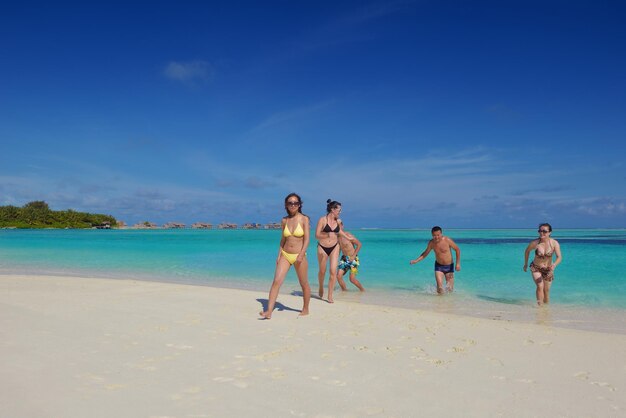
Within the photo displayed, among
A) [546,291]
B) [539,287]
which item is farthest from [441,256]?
[546,291]

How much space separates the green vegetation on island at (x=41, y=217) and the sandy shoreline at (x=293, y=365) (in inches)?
4145

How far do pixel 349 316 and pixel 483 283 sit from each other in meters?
7.68

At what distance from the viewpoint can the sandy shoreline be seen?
11.3ft

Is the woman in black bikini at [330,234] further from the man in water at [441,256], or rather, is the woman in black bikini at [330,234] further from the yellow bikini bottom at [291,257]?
the man in water at [441,256]

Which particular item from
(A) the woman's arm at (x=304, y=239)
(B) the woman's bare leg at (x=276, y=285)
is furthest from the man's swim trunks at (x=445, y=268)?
(B) the woman's bare leg at (x=276, y=285)

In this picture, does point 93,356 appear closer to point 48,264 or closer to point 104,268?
point 104,268

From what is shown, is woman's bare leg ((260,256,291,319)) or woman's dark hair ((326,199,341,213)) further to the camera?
woman's dark hair ((326,199,341,213))

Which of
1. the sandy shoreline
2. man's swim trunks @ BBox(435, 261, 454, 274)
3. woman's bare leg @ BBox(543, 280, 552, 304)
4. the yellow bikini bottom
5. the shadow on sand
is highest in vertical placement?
the yellow bikini bottom

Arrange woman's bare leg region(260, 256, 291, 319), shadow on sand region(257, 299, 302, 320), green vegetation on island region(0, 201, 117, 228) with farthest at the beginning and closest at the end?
1. green vegetation on island region(0, 201, 117, 228)
2. shadow on sand region(257, 299, 302, 320)
3. woman's bare leg region(260, 256, 291, 319)

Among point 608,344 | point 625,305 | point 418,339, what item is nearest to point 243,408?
point 418,339

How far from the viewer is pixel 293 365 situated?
176 inches

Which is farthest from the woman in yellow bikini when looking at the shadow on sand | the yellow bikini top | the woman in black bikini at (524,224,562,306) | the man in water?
the woman in black bikini at (524,224,562,306)

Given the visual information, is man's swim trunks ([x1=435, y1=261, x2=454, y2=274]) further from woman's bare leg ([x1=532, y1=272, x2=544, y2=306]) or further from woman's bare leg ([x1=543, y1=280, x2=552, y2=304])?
woman's bare leg ([x1=543, y1=280, x2=552, y2=304])

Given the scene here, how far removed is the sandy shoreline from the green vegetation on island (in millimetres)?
105276
